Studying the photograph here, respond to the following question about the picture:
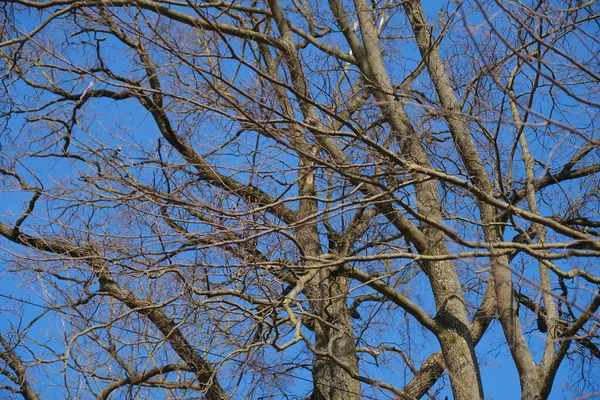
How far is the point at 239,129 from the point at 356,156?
1.49 m

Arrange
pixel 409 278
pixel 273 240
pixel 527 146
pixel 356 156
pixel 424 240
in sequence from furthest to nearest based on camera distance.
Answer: pixel 409 278 < pixel 527 146 < pixel 424 240 < pixel 273 240 < pixel 356 156

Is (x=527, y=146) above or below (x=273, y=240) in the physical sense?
above

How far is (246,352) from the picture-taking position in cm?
704

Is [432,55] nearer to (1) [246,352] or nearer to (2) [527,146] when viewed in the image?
(2) [527,146]

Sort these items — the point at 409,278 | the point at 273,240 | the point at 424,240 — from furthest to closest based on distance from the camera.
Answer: the point at 409,278, the point at 424,240, the point at 273,240

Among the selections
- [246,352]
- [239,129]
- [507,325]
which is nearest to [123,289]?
[246,352]

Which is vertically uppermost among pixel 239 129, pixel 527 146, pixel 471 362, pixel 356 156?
pixel 527 146

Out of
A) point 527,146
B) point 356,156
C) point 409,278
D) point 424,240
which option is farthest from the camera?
point 409,278

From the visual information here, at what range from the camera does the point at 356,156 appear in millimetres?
5949

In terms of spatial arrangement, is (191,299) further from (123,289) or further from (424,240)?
(424,240)

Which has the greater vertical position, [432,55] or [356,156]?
[432,55]

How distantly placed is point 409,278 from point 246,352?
2450 millimetres

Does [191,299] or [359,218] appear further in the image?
[359,218]

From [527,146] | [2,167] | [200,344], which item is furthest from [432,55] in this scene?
[2,167]
